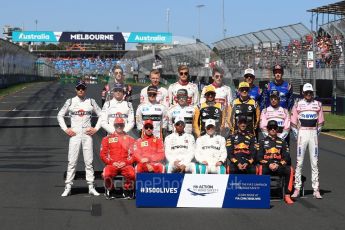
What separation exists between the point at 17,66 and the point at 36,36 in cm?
4629

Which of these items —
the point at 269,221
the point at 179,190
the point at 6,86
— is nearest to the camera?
the point at 269,221

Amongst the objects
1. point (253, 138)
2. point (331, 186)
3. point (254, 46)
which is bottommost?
point (331, 186)

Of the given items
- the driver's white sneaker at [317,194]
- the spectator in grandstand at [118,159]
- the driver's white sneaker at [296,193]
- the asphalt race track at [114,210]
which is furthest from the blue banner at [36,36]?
the driver's white sneaker at [317,194]

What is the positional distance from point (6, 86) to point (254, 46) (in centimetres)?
3170

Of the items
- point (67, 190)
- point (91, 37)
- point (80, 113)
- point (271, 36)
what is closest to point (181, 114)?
point (80, 113)

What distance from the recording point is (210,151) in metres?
10.9

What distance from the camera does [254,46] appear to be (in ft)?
122

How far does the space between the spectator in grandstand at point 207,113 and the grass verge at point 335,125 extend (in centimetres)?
1183

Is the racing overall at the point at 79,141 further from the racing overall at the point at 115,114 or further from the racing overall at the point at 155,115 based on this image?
the racing overall at the point at 155,115

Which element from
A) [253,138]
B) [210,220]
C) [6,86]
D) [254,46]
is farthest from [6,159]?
[6,86]

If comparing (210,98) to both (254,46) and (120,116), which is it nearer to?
(120,116)

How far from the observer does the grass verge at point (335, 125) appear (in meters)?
23.9

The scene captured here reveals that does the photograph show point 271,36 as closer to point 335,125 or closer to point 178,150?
point 335,125

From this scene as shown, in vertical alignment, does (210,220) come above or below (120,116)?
below
